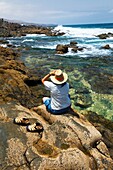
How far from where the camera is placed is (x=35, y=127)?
287 inches

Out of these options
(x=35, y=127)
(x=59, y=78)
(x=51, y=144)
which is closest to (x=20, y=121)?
(x=35, y=127)

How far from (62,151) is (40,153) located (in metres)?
0.54

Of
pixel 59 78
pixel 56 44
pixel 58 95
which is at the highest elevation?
pixel 59 78

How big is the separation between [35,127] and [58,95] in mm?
1374

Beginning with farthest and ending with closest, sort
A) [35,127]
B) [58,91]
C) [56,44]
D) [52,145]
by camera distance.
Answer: [56,44] < [58,91] < [35,127] < [52,145]

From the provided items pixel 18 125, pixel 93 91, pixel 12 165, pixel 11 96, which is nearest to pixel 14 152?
pixel 12 165

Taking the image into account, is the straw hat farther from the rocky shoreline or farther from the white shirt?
the rocky shoreline

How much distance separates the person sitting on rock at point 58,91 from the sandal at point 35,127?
3.56 feet

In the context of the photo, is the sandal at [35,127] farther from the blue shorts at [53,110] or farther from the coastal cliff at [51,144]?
the blue shorts at [53,110]

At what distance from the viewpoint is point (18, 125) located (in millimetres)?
7258

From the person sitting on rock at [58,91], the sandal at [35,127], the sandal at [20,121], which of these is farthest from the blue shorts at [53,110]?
the sandal at [20,121]

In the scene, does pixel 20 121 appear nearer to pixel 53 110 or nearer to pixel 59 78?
pixel 53 110

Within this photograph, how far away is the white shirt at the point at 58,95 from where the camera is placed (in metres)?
8.16

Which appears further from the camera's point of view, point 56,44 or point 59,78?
point 56,44
